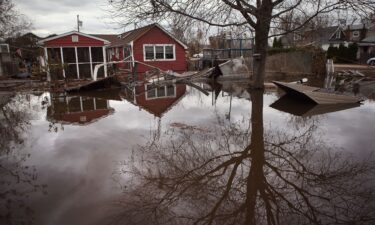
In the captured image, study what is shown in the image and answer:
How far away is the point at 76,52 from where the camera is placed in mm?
20516

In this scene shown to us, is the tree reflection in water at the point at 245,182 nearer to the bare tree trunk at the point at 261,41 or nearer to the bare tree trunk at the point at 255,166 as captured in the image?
the bare tree trunk at the point at 255,166

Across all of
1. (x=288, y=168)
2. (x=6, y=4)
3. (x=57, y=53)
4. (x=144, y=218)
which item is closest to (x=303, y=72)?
(x=57, y=53)

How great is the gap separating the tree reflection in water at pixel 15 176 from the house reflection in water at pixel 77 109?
108 centimetres

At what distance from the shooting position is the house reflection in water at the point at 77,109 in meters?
9.16

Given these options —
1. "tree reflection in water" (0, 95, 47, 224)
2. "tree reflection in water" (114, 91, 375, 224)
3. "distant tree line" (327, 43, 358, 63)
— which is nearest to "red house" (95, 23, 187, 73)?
"tree reflection in water" (0, 95, 47, 224)

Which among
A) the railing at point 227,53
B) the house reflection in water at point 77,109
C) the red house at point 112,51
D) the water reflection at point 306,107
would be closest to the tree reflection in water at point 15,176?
the house reflection in water at point 77,109

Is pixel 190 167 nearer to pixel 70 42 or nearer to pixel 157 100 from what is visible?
pixel 157 100

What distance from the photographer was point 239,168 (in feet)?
16.5

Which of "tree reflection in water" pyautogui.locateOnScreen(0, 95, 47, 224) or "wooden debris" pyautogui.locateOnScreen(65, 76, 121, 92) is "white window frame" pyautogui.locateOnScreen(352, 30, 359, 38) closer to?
"wooden debris" pyautogui.locateOnScreen(65, 76, 121, 92)

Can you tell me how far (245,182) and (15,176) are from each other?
3748 mm


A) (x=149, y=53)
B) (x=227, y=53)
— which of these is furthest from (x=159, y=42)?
(x=227, y=53)

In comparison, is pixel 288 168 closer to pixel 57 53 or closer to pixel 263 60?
pixel 263 60

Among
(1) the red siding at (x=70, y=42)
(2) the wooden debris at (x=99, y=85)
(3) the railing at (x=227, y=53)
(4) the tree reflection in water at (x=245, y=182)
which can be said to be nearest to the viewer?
(4) the tree reflection in water at (x=245, y=182)

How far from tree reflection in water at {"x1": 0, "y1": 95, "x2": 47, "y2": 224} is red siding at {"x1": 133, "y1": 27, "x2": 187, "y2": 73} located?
16.6m
